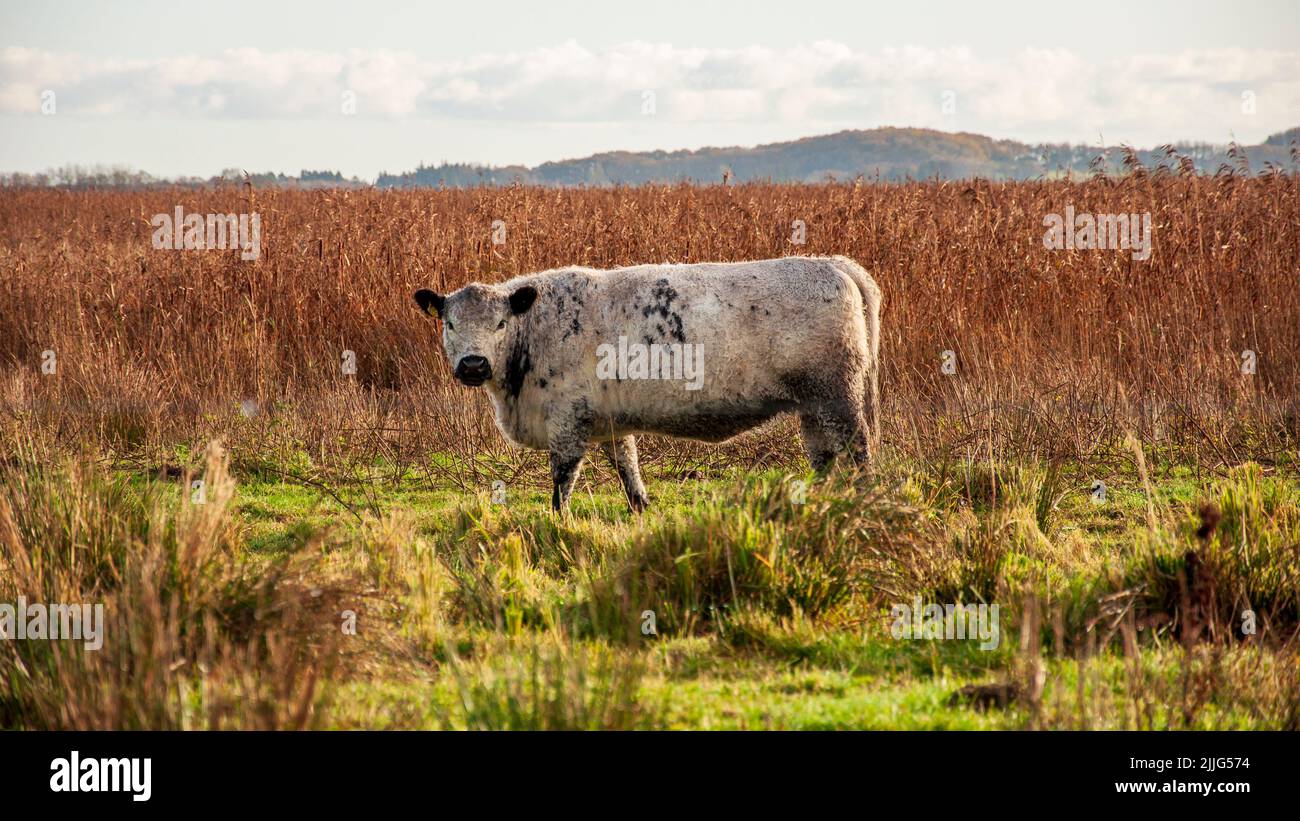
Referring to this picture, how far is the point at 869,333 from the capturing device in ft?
26.4

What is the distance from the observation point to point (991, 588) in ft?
19.0

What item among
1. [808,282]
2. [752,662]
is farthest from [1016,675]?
[808,282]

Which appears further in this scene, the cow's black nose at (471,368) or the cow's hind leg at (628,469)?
the cow's hind leg at (628,469)

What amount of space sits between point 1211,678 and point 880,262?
29.3ft

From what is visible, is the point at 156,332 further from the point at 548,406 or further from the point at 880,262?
the point at 880,262

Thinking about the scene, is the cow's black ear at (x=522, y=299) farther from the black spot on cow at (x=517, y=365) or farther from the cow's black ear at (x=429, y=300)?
the cow's black ear at (x=429, y=300)

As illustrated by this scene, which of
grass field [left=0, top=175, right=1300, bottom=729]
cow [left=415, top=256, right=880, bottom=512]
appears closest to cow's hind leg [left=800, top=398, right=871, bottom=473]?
cow [left=415, top=256, right=880, bottom=512]

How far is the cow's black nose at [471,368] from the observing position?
303 inches

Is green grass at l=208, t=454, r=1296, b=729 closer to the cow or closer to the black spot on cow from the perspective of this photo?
the cow

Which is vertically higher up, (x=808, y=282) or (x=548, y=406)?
(x=808, y=282)

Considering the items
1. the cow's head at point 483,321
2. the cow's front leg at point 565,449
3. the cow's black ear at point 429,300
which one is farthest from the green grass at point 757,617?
the cow's black ear at point 429,300

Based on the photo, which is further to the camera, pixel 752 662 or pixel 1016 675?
pixel 752 662

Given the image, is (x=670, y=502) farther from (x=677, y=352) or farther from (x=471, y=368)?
(x=471, y=368)

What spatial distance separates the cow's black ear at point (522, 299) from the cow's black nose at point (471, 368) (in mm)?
488
